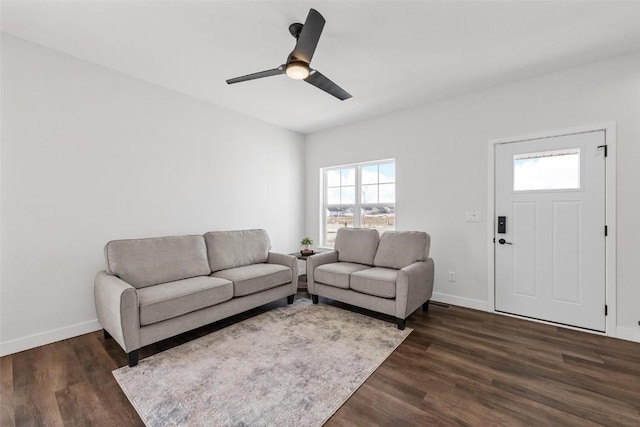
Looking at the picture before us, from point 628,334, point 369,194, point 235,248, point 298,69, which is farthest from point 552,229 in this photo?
point 235,248

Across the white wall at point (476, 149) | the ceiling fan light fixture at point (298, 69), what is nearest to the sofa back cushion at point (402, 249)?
the white wall at point (476, 149)

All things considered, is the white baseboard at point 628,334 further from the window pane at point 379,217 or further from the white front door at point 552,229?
the window pane at point 379,217

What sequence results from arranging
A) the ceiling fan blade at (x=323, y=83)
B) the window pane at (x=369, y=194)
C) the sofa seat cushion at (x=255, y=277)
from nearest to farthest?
the ceiling fan blade at (x=323, y=83)
the sofa seat cushion at (x=255, y=277)
the window pane at (x=369, y=194)

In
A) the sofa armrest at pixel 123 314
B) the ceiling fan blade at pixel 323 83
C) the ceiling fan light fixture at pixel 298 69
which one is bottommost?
the sofa armrest at pixel 123 314

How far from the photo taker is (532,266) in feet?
10.2

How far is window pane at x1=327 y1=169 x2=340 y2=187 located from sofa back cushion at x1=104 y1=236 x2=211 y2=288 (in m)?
2.55

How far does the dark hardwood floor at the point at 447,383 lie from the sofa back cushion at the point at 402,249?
887mm

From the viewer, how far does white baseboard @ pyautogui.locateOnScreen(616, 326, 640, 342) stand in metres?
2.57

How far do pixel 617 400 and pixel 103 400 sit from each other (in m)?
3.33

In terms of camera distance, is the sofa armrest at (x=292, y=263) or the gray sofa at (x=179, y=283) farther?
the sofa armrest at (x=292, y=263)

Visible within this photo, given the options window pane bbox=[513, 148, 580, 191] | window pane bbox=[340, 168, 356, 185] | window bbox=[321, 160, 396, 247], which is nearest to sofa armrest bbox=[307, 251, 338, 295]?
window bbox=[321, 160, 396, 247]

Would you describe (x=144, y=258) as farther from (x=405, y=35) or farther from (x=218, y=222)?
(x=405, y=35)

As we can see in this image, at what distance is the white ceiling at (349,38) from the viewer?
6.70 feet

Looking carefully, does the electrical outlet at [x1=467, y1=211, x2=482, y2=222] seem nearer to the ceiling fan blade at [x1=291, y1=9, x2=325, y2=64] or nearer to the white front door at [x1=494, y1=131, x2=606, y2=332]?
the white front door at [x1=494, y1=131, x2=606, y2=332]
